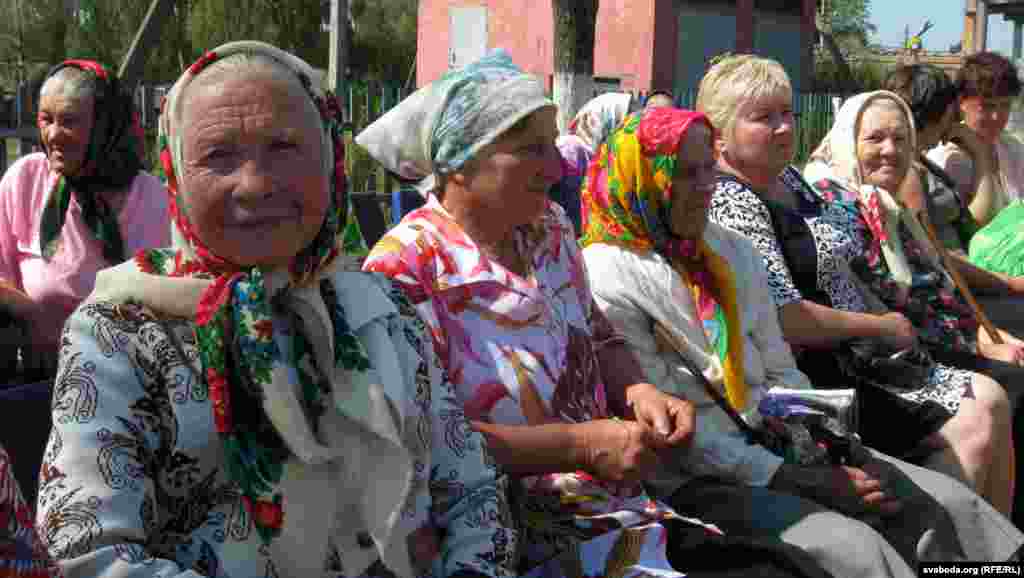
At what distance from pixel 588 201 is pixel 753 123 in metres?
0.79

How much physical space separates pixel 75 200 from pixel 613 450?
2.47m

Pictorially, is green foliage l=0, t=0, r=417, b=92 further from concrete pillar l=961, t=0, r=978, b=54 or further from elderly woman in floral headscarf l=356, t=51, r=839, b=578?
elderly woman in floral headscarf l=356, t=51, r=839, b=578

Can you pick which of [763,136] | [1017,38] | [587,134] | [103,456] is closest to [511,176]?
[103,456]

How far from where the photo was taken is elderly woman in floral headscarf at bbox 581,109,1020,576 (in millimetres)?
2807

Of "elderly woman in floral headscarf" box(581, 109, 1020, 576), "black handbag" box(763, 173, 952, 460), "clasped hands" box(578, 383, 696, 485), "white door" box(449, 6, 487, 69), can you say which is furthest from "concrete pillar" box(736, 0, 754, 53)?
"clasped hands" box(578, 383, 696, 485)

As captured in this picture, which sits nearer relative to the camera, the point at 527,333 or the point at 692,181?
the point at 527,333

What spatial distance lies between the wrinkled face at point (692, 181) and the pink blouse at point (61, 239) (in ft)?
6.50

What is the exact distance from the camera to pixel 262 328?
1704 mm

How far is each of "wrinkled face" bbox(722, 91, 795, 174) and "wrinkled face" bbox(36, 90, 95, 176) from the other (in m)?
2.24

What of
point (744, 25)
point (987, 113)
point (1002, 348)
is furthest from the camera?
point (744, 25)

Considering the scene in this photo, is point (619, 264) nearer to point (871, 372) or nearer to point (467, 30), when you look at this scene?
point (871, 372)

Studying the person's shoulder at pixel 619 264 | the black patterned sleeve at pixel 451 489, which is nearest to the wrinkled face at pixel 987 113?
the person's shoulder at pixel 619 264

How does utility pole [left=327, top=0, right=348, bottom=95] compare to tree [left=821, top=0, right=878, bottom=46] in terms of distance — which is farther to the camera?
tree [left=821, top=0, right=878, bottom=46]

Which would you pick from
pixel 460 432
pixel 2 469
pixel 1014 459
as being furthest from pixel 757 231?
pixel 2 469
